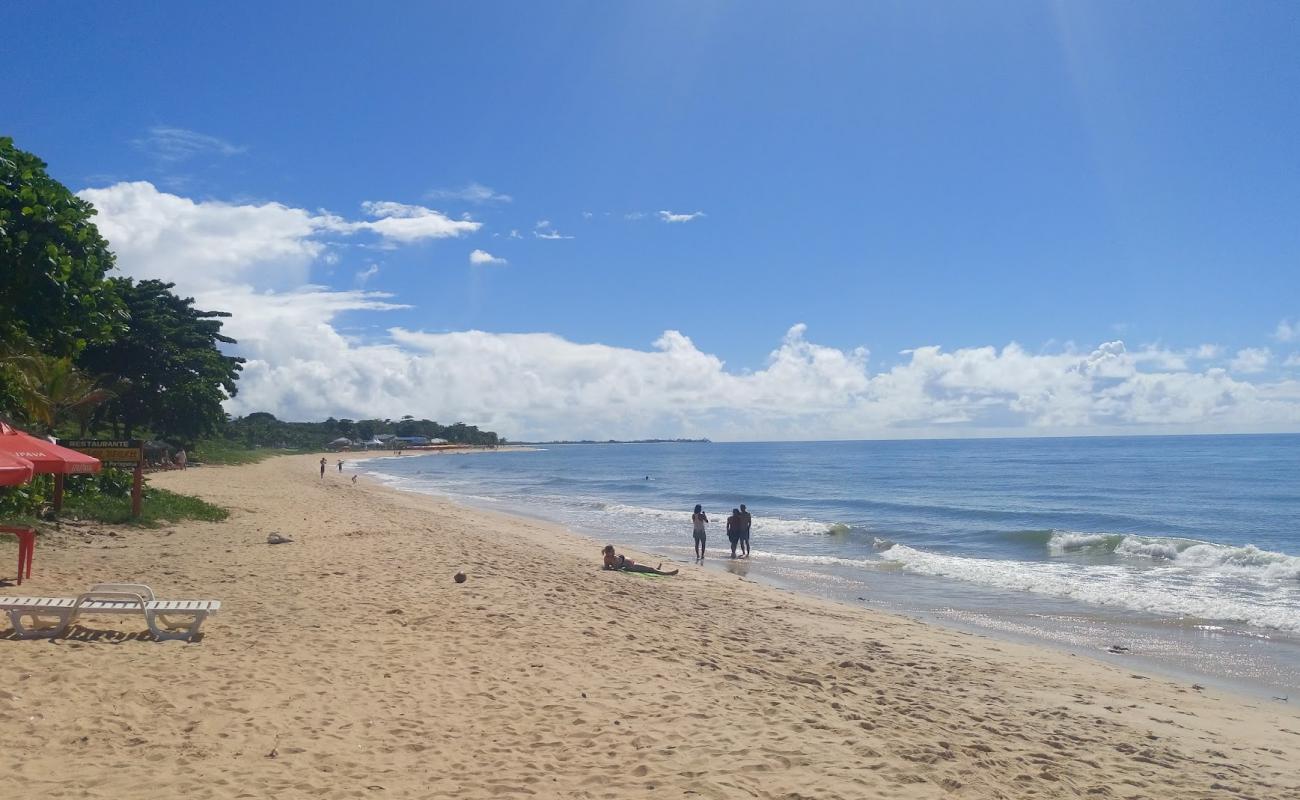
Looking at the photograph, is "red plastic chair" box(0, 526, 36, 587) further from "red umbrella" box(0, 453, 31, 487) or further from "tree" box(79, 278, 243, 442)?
"tree" box(79, 278, 243, 442)

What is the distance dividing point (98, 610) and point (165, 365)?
94.5 ft

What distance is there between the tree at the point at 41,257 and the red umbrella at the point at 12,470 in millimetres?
5303

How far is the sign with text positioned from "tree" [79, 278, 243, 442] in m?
15.1

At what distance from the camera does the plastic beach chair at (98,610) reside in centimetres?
732

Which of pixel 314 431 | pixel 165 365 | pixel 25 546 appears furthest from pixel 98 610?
pixel 314 431

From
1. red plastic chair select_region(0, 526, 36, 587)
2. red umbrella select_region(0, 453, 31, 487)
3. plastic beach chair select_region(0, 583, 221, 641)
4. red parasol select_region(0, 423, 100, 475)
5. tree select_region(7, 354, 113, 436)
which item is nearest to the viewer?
red umbrella select_region(0, 453, 31, 487)

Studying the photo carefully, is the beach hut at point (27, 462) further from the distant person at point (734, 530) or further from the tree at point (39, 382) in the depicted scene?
the distant person at point (734, 530)

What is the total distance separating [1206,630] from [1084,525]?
1933 centimetres

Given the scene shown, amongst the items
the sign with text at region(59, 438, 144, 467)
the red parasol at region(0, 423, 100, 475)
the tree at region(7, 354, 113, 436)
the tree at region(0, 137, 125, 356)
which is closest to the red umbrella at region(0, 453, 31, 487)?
the red parasol at region(0, 423, 100, 475)

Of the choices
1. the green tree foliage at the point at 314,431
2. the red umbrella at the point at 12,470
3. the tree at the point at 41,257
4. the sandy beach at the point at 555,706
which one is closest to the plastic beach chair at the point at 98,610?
the sandy beach at the point at 555,706

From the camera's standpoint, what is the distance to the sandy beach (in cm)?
515

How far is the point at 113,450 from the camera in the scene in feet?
A: 49.2

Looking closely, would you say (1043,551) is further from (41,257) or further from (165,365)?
(165,365)

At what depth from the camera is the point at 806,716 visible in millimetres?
6719
